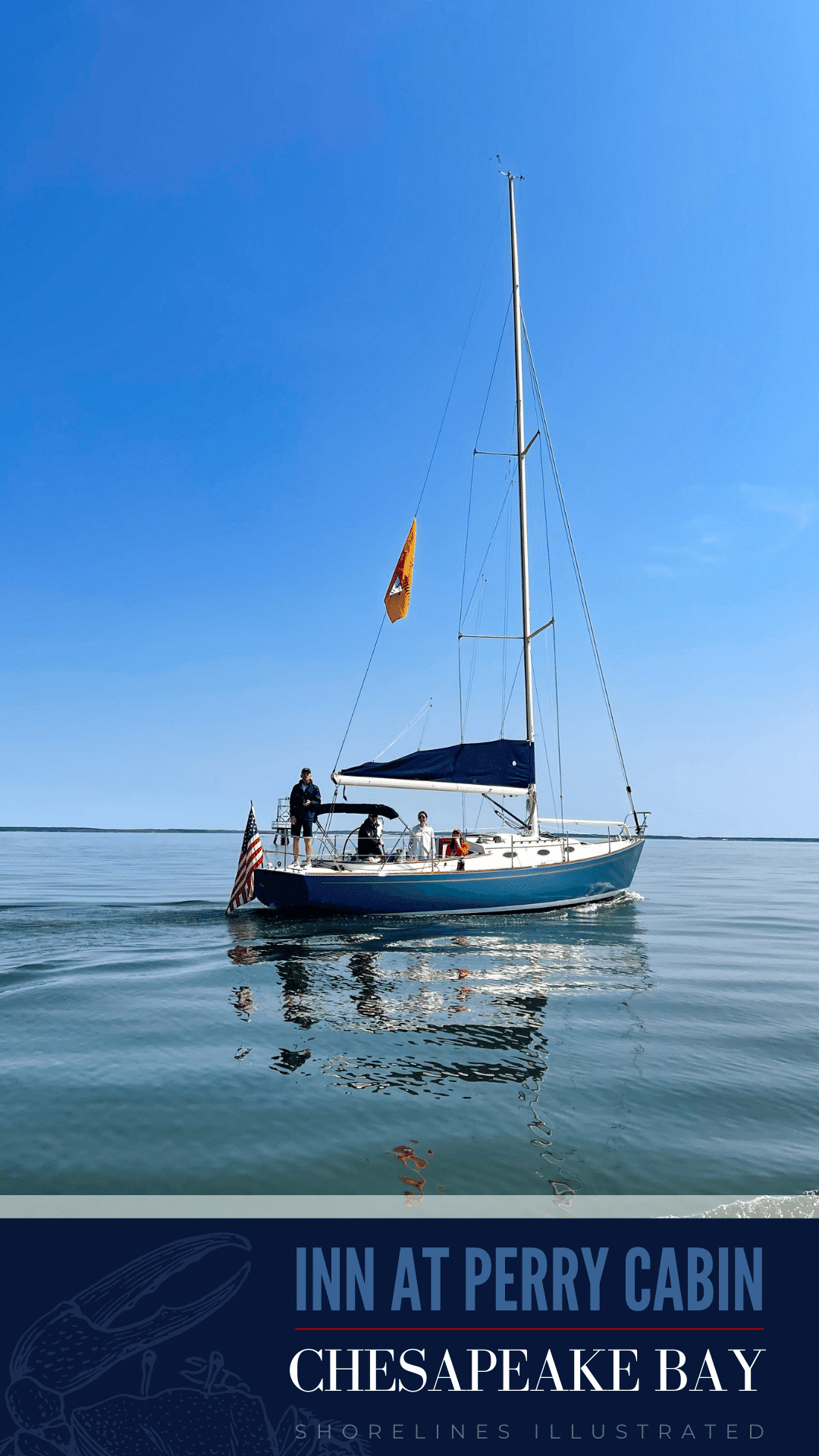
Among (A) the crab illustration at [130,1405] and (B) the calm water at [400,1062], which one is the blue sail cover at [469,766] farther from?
(A) the crab illustration at [130,1405]

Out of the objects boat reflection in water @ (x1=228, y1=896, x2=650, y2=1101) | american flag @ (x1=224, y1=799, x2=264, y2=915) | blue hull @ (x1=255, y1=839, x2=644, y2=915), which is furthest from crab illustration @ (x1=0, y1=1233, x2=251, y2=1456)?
american flag @ (x1=224, y1=799, x2=264, y2=915)

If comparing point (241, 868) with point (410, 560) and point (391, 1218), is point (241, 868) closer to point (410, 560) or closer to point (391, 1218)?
point (410, 560)

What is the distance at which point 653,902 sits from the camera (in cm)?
2795

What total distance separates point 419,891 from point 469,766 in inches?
157

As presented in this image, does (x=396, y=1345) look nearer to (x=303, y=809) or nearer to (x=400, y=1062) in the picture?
(x=400, y=1062)

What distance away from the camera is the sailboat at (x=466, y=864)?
18.3m

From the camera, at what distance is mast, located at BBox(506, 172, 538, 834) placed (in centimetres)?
2327

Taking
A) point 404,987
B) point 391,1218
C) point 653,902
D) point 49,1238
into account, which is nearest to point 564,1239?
point 391,1218

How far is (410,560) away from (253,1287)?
2086 centimetres

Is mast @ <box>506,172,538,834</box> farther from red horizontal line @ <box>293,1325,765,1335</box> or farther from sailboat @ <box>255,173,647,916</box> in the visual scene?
red horizontal line @ <box>293,1325,765,1335</box>

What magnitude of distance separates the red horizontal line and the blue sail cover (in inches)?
646

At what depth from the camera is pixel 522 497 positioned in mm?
24828

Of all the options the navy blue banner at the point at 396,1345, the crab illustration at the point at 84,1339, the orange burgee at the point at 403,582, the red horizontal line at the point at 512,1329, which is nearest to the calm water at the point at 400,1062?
the navy blue banner at the point at 396,1345

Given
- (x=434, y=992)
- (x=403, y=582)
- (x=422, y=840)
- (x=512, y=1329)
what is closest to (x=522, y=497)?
(x=403, y=582)
